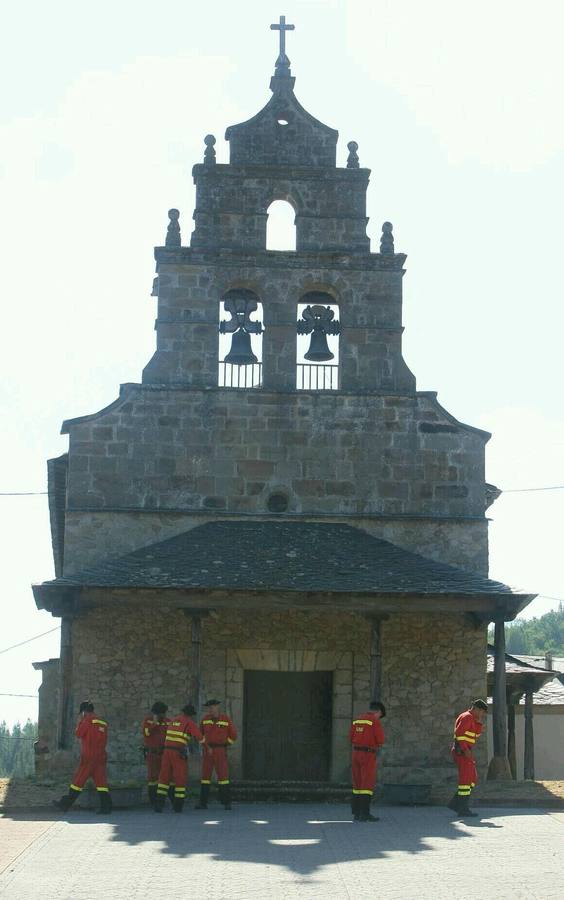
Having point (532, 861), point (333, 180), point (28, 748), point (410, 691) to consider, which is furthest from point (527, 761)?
point (28, 748)

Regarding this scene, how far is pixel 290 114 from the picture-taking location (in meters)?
22.7

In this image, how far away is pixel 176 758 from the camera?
15.8 meters

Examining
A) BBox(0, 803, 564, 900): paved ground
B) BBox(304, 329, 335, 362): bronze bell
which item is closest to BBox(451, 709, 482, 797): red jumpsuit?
BBox(0, 803, 564, 900): paved ground

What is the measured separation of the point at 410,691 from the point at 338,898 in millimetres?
10181

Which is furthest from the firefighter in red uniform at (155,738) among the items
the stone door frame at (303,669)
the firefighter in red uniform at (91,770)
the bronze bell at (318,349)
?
the bronze bell at (318,349)

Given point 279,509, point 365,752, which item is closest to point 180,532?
point 279,509

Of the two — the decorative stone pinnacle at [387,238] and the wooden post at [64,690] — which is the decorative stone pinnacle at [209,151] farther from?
the wooden post at [64,690]

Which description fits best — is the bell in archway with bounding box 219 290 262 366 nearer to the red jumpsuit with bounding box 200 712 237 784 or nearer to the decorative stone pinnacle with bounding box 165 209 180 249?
the decorative stone pinnacle with bounding box 165 209 180 249

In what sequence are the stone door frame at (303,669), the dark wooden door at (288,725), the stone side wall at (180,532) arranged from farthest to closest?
the stone side wall at (180,532) → the dark wooden door at (288,725) → the stone door frame at (303,669)

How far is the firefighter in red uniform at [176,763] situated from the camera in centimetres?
1571

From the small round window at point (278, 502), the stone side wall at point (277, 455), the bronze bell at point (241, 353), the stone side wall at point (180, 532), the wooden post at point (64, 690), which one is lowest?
→ the wooden post at point (64, 690)

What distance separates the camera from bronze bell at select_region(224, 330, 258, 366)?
70.1 feet

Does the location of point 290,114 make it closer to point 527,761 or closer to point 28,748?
point 527,761

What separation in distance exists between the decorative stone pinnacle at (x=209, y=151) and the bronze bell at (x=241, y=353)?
2.90m
